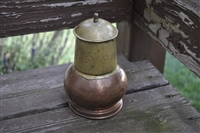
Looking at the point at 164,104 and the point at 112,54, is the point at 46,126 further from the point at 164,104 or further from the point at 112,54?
the point at 164,104

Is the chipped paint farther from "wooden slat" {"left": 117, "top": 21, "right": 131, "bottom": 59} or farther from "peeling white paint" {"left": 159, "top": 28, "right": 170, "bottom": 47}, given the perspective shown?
"wooden slat" {"left": 117, "top": 21, "right": 131, "bottom": 59}

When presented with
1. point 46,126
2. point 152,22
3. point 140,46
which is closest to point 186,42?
point 152,22

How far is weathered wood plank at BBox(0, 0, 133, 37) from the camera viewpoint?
1.33 m

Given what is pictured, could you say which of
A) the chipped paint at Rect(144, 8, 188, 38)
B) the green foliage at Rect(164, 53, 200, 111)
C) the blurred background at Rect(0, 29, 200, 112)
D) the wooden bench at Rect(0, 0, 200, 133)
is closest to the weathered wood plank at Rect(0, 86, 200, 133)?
the wooden bench at Rect(0, 0, 200, 133)

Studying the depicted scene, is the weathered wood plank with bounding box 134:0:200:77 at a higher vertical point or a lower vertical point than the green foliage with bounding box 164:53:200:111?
higher

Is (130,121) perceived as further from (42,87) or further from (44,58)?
(44,58)

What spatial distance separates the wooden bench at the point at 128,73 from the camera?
117cm

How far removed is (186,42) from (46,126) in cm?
57

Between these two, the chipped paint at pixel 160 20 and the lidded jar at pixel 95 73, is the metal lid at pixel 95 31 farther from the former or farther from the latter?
the chipped paint at pixel 160 20

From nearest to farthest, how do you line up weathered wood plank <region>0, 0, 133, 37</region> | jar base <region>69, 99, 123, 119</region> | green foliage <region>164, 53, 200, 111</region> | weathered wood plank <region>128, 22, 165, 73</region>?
jar base <region>69, 99, 123, 119</region>, weathered wood plank <region>0, 0, 133, 37</region>, weathered wood plank <region>128, 22, 165, 73</region>, green foliage <region>164, 53, 200, 111</region>

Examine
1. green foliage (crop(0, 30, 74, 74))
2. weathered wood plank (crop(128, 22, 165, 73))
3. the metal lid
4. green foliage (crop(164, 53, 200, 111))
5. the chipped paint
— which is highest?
the metal lid

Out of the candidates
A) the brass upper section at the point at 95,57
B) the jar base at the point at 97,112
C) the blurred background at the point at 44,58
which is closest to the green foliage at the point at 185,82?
the blurred background at the point at 44,58

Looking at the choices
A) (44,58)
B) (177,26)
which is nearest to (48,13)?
(177,26)

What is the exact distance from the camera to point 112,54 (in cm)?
114
